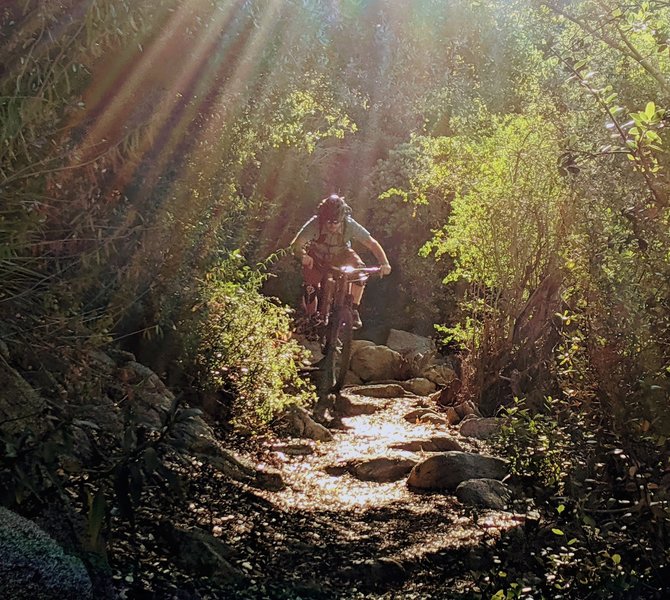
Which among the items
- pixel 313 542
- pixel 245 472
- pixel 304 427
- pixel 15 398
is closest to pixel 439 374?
pixel 304 427

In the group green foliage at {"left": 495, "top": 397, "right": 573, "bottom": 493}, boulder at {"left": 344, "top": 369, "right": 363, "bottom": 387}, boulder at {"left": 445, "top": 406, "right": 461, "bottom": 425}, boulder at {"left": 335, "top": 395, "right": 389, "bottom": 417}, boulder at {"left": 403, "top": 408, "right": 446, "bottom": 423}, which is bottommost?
boulder at {"left": 344, "top": 369, "right": 363, "bottom": 387}

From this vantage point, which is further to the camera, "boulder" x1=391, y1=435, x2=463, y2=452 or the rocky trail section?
"boulder" x1=391, y1=435, x2=463, y2=452

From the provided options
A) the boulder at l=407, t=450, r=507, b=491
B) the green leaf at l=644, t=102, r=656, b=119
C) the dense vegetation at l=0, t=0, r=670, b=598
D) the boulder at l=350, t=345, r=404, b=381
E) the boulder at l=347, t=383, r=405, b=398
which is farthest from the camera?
the boulder at l=350, t=345, r=404, b=381

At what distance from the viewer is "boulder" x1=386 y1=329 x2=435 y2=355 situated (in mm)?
17062

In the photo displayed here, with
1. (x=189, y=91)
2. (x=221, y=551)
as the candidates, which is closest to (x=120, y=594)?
(x=221, y=551)

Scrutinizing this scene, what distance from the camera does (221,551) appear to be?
3805mm

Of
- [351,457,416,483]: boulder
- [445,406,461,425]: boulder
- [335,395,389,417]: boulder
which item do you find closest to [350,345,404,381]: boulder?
[335,395,389,417]: boulder

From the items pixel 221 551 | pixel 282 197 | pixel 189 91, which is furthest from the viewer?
pixel 282 197

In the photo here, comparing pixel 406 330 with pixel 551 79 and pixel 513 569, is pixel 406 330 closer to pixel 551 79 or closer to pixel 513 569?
pixel 551 79

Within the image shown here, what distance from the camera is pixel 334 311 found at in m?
9.51

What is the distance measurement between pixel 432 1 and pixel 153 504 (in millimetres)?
6421

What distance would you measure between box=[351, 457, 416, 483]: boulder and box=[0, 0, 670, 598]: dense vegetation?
0.89 m

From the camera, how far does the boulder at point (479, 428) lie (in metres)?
7.80

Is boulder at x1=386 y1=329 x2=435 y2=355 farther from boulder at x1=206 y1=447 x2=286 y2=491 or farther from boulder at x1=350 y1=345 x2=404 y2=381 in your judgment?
boulder at x1=206 y1=447 x2=286 y2=491
